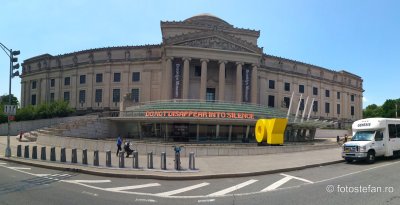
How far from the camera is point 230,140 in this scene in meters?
41.5

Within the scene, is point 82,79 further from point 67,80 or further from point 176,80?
point 176,80

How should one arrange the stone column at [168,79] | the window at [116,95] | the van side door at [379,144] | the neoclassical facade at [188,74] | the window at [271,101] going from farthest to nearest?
1. the window at [271,101]
2. the window at [116,95]
3. the neoclassical facade at [188,74]
4. the stone column at [168,79]
5. the van side door at [379,144]

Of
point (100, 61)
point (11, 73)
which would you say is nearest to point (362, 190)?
point (11, 73)

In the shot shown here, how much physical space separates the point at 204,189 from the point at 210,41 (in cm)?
4978

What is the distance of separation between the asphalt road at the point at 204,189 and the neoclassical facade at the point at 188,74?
1706 inches

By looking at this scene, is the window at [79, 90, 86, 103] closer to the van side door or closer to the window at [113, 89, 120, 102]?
the window at [113, 89, 120, 102]

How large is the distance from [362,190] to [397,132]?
48.8 ft

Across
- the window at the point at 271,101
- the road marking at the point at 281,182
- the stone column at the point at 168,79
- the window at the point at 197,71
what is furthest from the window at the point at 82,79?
the road marking at the point at 281,182

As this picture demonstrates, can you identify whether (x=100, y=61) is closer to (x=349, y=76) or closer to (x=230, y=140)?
(x=230, y=140)

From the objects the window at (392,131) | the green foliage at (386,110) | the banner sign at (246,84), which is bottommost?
the window at (392,131)

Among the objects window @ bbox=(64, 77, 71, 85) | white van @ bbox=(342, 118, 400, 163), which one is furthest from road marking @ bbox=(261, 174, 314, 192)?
window @ bbox=(64, 77, 71, 85)

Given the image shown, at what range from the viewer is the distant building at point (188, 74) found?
194 ft

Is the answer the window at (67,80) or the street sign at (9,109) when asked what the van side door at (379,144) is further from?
the window at (67,80)

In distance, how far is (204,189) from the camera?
487 inches
